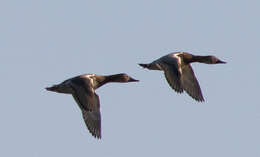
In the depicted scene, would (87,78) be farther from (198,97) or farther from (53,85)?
(198,97)

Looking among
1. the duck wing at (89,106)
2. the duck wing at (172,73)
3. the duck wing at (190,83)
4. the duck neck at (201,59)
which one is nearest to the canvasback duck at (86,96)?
the duck wing at (89,106)

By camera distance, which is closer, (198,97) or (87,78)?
(87,78)

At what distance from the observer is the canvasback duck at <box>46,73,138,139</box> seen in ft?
109

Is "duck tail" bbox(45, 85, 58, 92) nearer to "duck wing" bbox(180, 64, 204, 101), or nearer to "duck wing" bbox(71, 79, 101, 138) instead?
"duck wing" bbox(71, 79, 101, 138)

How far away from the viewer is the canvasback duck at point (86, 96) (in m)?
33.2

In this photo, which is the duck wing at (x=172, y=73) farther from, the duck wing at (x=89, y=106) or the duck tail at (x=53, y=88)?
the duck tail at (x=53, y=88)

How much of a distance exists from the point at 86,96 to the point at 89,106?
0.33 m

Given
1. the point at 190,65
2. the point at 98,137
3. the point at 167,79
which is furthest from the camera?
the point at 190,65

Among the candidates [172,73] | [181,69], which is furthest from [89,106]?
[181,69]

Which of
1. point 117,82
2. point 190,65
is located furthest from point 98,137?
point 190,65

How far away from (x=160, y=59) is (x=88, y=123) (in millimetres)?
4296

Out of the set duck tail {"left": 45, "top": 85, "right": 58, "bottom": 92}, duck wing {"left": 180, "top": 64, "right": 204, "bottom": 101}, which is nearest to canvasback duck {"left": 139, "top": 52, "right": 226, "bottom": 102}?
duck wing {"left": 180, "top": 64, "right": 204, "bottom": 101}

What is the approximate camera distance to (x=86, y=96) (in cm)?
3328

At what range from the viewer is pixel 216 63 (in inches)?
1483
